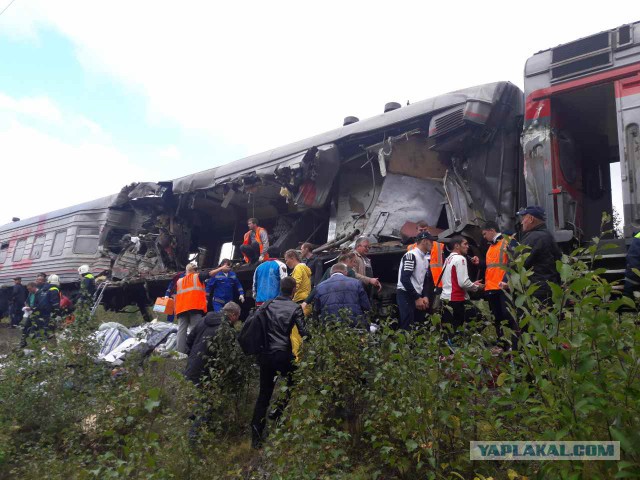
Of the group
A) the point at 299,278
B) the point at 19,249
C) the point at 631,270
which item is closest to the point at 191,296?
the point at 299,278

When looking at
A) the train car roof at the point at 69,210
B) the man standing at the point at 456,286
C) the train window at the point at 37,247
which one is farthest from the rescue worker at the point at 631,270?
the train window at the point at 37,247

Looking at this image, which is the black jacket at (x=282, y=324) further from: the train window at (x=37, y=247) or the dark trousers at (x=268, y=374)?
the train window at (x=37, y=247)

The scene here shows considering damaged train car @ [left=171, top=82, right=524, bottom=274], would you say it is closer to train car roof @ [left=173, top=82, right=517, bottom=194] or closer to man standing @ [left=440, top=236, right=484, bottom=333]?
train car roof @ [left=173, top=82, right=517, bottom=194]

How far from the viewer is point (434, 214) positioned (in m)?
7.82

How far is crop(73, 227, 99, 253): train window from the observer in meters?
13.7

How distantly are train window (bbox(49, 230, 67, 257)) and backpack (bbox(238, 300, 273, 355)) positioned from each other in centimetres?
1131

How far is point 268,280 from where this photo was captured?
21.9 feet

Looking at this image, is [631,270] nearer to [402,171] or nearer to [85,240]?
[402,171]

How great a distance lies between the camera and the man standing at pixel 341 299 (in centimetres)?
491

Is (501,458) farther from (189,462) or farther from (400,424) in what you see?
(189,462)

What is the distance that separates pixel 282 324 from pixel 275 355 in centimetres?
26

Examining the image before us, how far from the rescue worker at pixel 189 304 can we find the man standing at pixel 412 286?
9.69ft

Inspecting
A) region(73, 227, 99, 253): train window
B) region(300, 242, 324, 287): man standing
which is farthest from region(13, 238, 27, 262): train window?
region(300, 242, 324, 287): man standing

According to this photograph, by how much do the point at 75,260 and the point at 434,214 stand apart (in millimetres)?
9787
